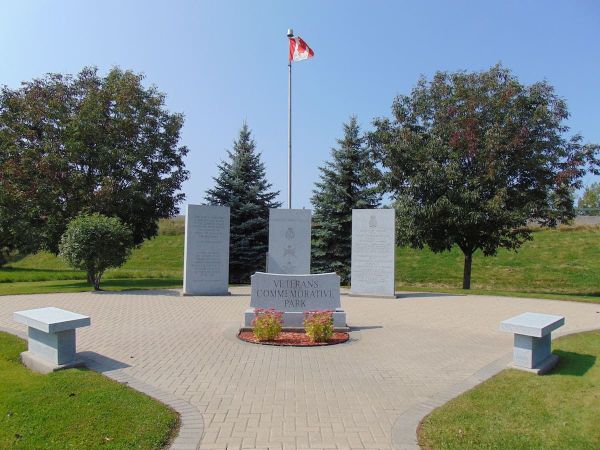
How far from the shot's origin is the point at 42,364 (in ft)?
21.0

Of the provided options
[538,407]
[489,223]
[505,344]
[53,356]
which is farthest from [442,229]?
[53,356]

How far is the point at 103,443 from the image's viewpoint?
4152mm

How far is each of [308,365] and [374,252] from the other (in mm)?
8896

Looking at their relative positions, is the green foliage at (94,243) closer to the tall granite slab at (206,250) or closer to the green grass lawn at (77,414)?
the tall granite slab at (206,250)

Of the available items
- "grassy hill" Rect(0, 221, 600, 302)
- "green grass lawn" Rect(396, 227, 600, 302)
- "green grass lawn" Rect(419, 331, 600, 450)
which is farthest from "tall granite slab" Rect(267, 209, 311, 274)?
"green grass lawn" Rect(396, 227, 600, 302)

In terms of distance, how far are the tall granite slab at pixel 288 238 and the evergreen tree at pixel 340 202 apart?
25.2 feet

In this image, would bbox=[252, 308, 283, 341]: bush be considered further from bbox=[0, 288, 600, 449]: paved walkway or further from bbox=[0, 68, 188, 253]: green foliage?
bbox=[0, 68, 188, 253]: green foliage

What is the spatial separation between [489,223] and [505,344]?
10.3 m

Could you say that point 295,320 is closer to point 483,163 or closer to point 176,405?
point 176,405

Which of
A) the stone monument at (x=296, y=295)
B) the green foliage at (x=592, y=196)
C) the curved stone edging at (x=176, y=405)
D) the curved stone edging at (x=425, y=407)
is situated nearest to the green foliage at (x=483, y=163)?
the stone monument at (x=296, y=295)

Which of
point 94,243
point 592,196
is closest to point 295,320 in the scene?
point 94,243

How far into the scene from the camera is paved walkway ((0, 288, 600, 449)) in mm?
4645

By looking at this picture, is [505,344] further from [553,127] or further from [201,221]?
[553,127]

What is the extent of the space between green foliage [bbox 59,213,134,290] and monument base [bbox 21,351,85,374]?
9383mm
